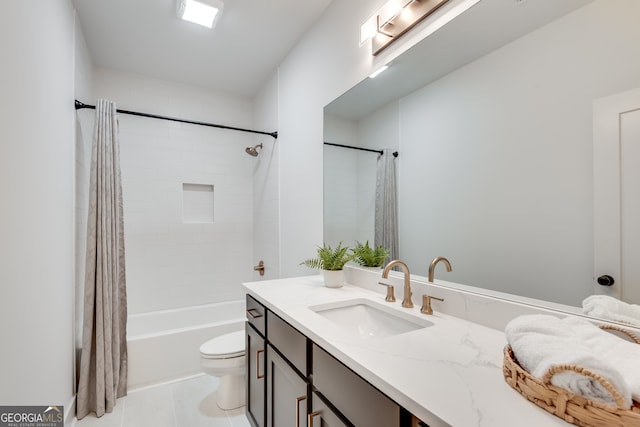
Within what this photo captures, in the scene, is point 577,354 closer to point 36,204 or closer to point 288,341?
point 288,341

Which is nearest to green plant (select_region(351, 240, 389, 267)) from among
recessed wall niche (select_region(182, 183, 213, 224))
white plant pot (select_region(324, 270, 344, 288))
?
white plant pot (select_region(324, 270, 344, 288))

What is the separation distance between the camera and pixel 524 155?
100cm

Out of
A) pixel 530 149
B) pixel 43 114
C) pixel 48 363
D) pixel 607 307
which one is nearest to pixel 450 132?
pixel 530 149

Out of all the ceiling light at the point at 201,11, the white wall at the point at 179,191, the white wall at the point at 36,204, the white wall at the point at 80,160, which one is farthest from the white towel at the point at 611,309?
the white wall at the point at 179,191

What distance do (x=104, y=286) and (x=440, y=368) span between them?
2176 millimetres

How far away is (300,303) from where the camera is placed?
4.42 feet

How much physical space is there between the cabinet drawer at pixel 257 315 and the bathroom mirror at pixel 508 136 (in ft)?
2.56

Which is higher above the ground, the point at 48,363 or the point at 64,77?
the point at 64,77

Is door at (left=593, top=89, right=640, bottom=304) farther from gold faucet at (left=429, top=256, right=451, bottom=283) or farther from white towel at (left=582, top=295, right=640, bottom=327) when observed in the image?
gold faucet at (left=429, top=256, right=451, bottom=283)

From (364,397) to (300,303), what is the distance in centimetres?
62

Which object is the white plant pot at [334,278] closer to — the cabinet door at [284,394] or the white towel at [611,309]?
the cabinet door at [284,394]

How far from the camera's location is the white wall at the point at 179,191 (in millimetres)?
2797

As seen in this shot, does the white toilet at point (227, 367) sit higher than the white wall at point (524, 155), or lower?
lower

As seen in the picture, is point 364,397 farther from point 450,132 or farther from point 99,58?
point 99,58
